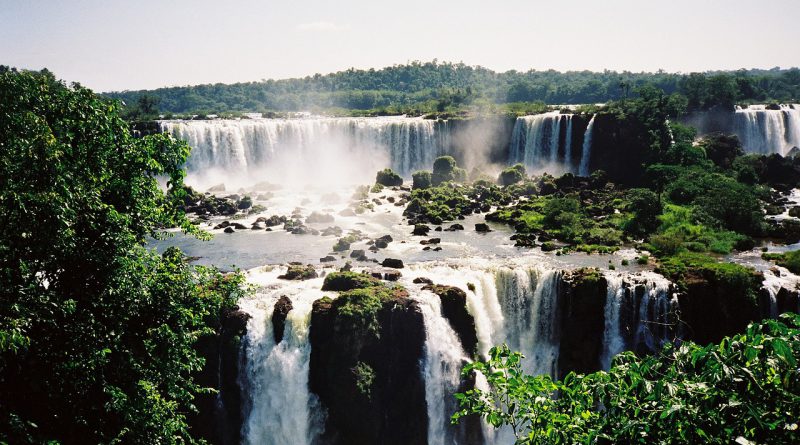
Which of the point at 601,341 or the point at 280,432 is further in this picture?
the point at 601,341

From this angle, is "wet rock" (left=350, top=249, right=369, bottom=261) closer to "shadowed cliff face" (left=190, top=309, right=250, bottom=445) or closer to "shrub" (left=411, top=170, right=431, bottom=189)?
"shadowed cliff face" (left=190, top=309, right=250, bottom=445)

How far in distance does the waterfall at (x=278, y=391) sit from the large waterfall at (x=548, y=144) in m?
36.1

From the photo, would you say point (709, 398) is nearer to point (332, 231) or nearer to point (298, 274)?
point (298, 274)

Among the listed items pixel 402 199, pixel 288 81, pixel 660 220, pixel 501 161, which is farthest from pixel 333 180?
pixel 288 81

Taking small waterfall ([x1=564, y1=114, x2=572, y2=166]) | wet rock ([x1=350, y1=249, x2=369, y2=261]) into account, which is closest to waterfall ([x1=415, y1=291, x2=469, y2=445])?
wet rock ([x1=350, y1=249, x2=369, y2=261])

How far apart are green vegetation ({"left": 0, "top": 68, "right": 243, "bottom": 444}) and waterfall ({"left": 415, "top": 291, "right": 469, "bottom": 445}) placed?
1176 cm

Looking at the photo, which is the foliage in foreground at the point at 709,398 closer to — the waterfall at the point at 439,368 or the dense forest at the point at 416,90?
the waterfall at the point at 439,368

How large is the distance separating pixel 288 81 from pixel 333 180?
99.1 meters

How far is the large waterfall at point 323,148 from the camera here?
2106 inches

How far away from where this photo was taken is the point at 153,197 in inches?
388

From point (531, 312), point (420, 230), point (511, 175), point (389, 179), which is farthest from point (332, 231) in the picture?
point (511, 175)

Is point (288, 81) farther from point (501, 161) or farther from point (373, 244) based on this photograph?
point (373, 244)

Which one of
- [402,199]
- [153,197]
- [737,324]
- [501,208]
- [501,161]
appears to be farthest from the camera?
[501,161]

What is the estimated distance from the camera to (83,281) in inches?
328
